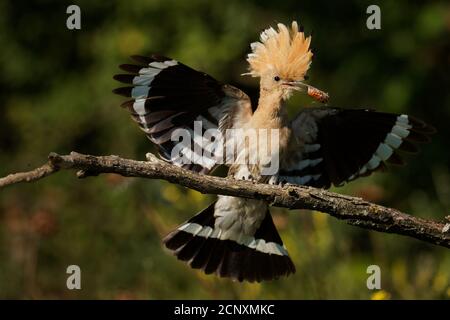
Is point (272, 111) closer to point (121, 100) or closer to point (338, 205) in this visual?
point (338, 205)

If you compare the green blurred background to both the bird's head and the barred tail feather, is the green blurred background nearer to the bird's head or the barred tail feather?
the barred tail feather

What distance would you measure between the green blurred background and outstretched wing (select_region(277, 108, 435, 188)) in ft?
3.25

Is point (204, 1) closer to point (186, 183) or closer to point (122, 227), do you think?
point (122, 227)

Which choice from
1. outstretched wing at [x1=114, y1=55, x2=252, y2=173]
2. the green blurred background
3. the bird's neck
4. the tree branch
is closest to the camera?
the tree branch

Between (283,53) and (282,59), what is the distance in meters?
0.03

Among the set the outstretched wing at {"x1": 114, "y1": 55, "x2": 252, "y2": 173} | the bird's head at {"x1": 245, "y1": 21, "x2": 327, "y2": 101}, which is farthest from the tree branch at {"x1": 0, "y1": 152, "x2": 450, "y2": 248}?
the bird's head at {"x1": 245, "y1": 21, "x2": 327, "y2": 101}

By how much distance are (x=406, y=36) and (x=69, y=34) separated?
9.06 feet

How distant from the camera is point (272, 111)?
4.37 metres

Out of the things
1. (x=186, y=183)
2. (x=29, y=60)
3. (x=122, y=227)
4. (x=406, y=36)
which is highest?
(x=186, y=183)

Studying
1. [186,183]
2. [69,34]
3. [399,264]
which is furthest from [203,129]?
[69,34]

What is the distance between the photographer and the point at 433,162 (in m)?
6.87

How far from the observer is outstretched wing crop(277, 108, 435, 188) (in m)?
4.48

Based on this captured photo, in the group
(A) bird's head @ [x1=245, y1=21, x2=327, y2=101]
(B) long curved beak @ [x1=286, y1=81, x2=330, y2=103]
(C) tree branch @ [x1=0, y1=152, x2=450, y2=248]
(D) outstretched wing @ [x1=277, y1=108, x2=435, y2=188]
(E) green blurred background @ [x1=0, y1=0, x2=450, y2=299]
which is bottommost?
(E) green blurred background @ [x1=0, y1=0, x2=450, y2=299]

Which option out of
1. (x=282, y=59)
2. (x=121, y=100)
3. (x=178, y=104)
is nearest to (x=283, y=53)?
(x=282, y=59)
